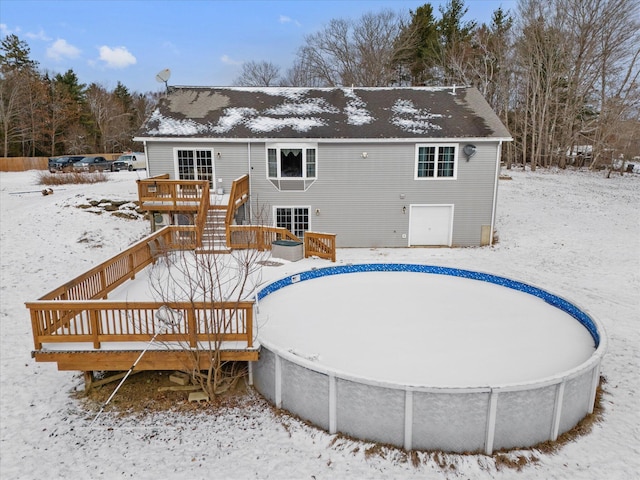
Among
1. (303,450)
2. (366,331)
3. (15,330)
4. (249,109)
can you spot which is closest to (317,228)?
(249,109)

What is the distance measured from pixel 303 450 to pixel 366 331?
2.74m

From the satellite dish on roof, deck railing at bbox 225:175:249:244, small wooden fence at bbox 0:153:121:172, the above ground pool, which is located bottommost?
the above ground pool

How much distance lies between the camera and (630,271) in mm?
14031

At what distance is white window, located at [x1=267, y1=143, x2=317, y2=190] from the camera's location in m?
16.7

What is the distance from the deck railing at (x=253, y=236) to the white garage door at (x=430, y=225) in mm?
6109

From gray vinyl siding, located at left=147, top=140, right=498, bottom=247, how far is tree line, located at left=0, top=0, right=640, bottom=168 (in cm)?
2190

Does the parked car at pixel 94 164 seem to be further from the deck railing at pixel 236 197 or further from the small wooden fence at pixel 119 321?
the small wooden fence at pixel 119 321

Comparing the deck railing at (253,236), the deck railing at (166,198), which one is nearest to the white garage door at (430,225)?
the deck railing at (253,236)

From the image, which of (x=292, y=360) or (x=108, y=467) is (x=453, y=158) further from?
(x=108, y=467)

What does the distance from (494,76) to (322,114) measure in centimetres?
3042

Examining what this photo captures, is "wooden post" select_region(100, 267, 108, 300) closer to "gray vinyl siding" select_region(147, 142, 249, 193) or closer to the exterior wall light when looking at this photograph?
"gray vinyl siding" select_region(147, 142, 249, 193)

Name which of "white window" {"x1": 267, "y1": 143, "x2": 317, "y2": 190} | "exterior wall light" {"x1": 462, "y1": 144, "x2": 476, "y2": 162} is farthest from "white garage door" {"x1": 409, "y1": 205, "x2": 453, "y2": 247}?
"white window" {"x1": 267, "y1": 143, "x2": 317, "y2": 190}

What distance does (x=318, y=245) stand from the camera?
13.8m

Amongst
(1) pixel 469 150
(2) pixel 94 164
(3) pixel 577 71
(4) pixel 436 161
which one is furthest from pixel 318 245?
(3) pixel 577 71
